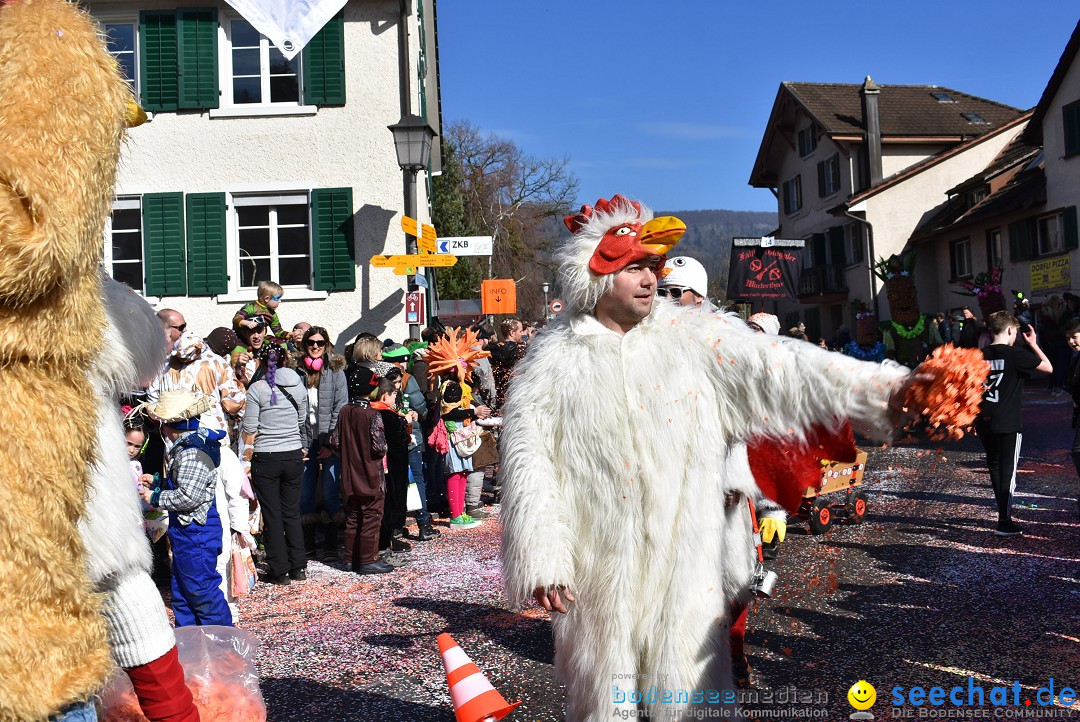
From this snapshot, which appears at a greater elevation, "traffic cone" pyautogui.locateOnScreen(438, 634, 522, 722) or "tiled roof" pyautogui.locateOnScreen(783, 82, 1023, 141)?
"tiled roof" pyautogui.locateOnScreen(783, 82, 1023, 141)

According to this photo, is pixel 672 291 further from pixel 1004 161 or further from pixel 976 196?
pixel 1004 161

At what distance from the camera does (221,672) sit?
387 cm

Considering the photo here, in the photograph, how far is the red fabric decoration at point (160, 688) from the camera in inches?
115

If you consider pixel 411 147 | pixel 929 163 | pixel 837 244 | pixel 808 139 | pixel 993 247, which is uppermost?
pixel 808 139

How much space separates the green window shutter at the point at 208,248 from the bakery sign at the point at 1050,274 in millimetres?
21492

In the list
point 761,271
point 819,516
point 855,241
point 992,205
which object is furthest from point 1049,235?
point 819,516

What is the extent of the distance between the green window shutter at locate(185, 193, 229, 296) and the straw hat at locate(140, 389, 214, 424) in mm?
9965

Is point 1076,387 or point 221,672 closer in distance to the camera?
point 221,672

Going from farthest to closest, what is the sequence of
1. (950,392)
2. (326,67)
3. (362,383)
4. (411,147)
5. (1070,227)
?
(1070,227) < (326,67) < (411,147) < (362,383) < (950,392)

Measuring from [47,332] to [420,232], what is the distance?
9966 millimetres

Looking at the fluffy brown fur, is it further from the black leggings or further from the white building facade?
the white building facade

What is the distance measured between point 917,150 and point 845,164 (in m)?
2.65

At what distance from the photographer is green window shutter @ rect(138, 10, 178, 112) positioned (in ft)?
46.4

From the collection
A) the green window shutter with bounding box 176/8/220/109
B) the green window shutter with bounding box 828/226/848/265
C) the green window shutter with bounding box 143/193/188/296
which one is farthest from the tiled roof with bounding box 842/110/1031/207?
the green window shutter with bounding box 143/193/188/296
